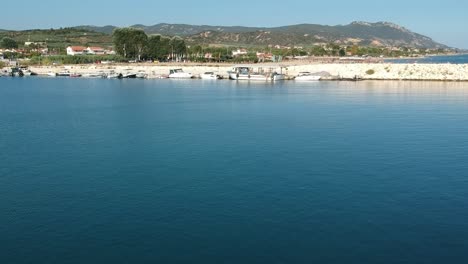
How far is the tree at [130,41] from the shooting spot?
83.6 meters

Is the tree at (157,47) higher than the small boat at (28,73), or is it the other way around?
the tree at (157,47)

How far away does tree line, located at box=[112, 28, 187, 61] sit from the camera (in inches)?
3310

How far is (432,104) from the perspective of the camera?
1458 inches

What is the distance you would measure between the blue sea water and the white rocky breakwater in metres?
29.7

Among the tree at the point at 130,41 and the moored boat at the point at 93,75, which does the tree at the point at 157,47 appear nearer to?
the tree at the point at 130,41

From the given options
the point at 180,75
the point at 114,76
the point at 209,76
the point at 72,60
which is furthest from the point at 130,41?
the point at 209,76

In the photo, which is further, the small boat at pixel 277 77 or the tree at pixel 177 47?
the tree at pixel 177 47

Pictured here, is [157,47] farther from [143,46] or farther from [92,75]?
[92,75]

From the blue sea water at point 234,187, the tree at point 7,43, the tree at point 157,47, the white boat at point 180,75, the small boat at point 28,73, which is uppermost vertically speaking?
the tree at point 7,43

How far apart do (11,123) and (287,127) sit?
52.2 ft

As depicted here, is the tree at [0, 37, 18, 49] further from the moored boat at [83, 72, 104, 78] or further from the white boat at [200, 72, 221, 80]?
the white boat at [200, 72, 221, 80]

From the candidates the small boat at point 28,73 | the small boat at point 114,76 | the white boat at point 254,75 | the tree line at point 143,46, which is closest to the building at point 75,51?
the tree line at point 143,46

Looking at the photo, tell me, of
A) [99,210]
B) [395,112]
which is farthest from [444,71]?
[99,210]

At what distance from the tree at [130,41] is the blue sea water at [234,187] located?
174 ft
